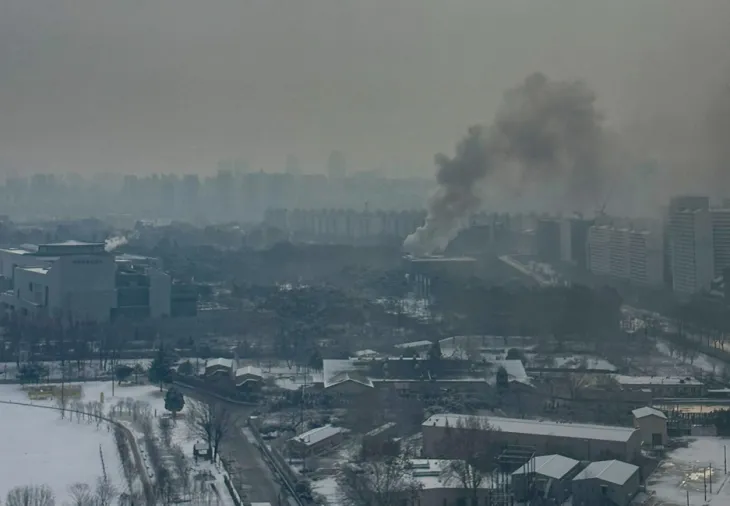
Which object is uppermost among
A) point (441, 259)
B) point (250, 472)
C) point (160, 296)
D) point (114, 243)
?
point (114, 243)

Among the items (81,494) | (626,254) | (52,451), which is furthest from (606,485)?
(626,254)

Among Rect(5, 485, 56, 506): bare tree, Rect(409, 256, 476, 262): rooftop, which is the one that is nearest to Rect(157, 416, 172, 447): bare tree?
Rect(5, 485, 56, 506): bare tree

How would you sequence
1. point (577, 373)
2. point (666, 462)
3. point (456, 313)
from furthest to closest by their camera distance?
point (456, 313) < point (577, 373) < point (666, 462)

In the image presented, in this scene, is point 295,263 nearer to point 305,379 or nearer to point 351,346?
point 351,346

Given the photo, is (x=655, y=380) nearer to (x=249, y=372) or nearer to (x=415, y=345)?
(x=415, y=345)

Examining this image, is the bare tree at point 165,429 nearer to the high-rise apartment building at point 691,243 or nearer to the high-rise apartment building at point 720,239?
the high-rise apartment building at point 691,243

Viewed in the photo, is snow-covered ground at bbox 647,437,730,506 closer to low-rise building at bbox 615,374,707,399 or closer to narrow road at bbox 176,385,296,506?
low-rise building at bbox 615,374,707,399

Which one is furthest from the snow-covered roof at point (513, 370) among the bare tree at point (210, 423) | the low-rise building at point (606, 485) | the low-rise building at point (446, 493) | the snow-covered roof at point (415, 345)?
the low-rise building at point (446, 493)

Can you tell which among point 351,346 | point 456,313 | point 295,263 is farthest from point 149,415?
point 295,263
